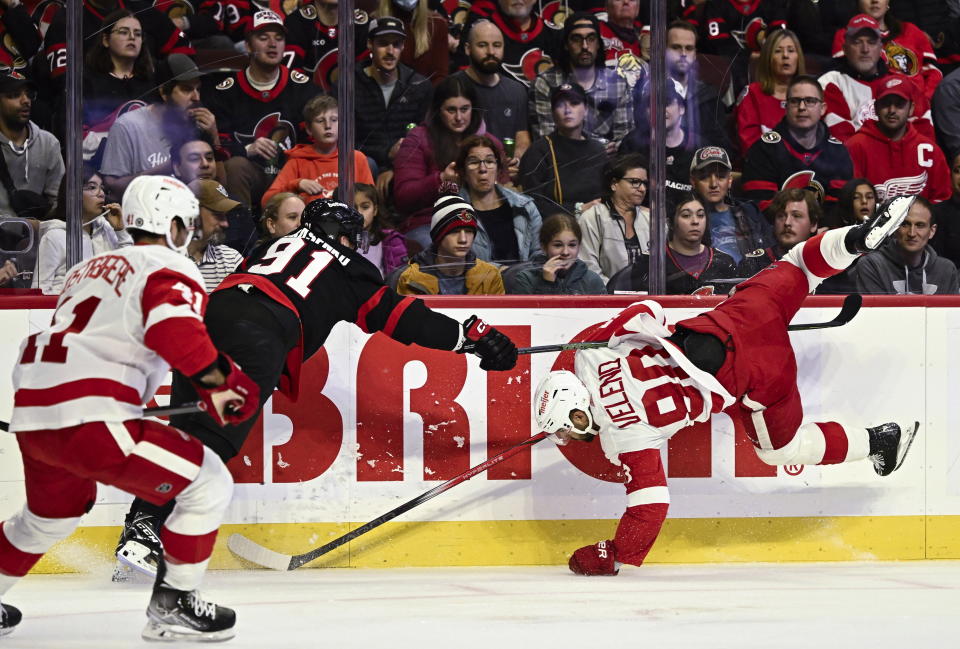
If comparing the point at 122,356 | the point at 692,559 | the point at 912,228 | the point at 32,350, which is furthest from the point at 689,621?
the point at 912,228

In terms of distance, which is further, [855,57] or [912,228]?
[855,57]

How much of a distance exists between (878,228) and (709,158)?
77 cm

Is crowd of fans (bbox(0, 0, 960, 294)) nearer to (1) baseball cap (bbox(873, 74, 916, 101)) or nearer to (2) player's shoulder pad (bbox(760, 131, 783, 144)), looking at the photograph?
(2) player's shoulder pad (bbox(760, 131, 783, 144))

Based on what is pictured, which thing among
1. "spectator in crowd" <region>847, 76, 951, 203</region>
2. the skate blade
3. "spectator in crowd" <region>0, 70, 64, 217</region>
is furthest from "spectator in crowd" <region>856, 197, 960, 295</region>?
"spectator in crowd" <region>0, 70, 64, 217</region>

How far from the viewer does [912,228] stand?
4.27 m

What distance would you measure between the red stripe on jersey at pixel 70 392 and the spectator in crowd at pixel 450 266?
5.30 feet

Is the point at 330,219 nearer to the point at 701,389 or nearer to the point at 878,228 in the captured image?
the point at 701,389

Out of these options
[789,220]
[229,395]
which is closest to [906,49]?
[789,220]

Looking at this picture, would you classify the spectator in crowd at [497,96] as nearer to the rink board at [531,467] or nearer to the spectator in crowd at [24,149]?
the rink board at [531,467]

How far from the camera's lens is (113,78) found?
13.1ft

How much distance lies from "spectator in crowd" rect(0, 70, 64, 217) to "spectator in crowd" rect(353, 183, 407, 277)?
3.33 ft

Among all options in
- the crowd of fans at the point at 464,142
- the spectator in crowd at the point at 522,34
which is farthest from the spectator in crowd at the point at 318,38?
the spectator in crowd at the point at 522,34

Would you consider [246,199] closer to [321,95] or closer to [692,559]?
[321,95]

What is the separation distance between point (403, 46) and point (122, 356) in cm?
197
